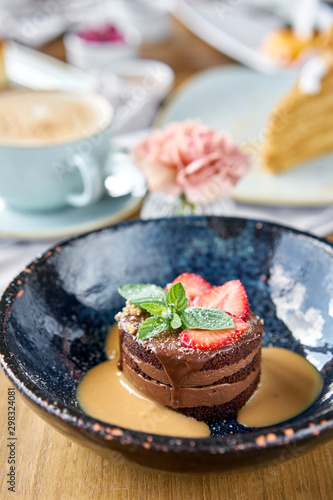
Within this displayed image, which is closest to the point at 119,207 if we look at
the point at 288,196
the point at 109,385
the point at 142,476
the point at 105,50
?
the point at 288,196

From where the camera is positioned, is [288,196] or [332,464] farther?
[288,196]

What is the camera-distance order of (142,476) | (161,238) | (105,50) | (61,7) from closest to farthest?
1. (142,476)
2. (161,238)
3. (105,50)
4. (61,7)

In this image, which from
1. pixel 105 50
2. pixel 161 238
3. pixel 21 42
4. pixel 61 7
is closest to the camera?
pixel 161 238

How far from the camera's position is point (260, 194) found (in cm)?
167

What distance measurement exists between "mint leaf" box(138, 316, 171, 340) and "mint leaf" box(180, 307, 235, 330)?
0.03 metres

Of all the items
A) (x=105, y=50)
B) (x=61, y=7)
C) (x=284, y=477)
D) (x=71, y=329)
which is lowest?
(x=61, y=7)

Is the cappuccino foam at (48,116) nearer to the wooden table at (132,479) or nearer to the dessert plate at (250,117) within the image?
the dessert plate at (250,117)

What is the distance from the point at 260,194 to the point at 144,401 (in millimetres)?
894

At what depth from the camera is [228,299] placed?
3.22ft

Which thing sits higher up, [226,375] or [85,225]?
[226,375]

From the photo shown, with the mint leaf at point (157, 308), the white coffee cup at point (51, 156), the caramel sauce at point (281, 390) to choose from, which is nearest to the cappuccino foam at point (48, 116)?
the white coffee cup at point (51, 156)

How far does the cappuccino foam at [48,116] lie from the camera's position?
4.94ft

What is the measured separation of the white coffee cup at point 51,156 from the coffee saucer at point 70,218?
0.02 meters

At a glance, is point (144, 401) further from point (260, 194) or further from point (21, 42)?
point (21, 42)
